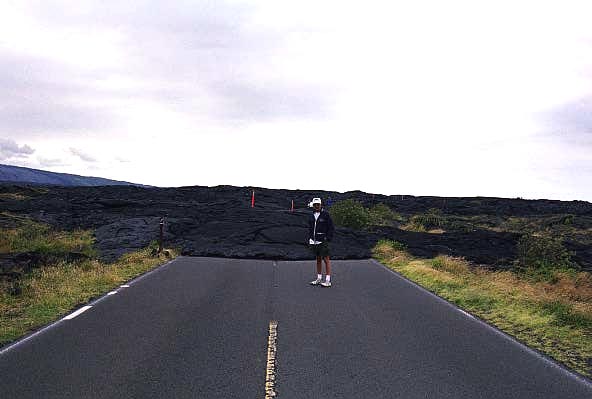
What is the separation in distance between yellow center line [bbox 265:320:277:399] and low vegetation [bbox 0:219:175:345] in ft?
11.9

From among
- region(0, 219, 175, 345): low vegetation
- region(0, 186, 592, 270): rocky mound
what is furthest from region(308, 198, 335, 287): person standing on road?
region(0, 186, 592, 270): rocky mound

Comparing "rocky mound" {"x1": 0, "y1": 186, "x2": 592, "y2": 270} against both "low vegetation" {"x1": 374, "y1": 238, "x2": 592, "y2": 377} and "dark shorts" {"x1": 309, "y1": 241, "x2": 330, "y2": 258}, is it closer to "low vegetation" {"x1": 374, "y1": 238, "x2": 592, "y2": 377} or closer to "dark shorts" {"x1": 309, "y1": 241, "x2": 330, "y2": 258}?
"low vegetation" {"x1": 374, "y1": 238, "x2": 592, "y2": 377}

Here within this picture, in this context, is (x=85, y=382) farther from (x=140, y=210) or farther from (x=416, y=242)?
(x=140, y=210)

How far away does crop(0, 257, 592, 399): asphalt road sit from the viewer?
17.8 feet

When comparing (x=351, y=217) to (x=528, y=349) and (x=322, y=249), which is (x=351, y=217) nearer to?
(x=322, y=249)

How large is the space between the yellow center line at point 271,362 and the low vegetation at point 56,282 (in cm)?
363

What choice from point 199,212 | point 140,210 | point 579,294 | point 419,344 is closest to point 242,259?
point 579,294

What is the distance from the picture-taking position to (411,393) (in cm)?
531

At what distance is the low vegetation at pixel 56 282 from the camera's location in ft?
29.0

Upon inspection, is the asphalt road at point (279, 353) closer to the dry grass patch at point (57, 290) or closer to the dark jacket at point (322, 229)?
the dry grass patch at point (57, 290)

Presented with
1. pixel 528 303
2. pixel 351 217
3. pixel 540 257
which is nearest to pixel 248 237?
pixel 351 217

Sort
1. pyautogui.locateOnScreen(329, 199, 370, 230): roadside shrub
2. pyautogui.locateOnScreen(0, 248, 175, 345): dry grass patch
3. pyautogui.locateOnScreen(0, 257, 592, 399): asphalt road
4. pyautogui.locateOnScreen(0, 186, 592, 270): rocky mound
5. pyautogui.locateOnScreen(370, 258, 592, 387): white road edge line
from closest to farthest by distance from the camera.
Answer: pyautogui.locateOnScreen(0, 257, 592, 399): asphalt road, pyautogui.locateOnScreen(370, 258, 592, 387): white road edge line, pyautogui.locateOnScreen(0, 248, 175, 345): dry grass patch, pyautogui.locateOnScreen(0, 186, 592, 270): rocky mound, pyautogui.locateOnScreen(329, 199, 370, 230): roadside shrub

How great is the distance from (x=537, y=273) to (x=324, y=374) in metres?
15.0

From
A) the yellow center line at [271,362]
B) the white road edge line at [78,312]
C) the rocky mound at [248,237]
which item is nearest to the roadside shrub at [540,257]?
the rocky mound at [248,237]
